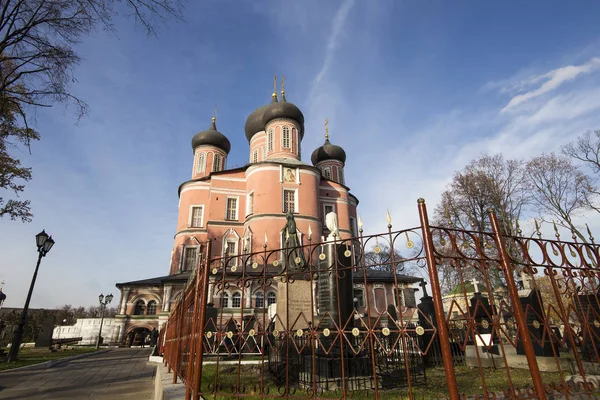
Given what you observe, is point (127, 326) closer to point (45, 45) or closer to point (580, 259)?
point (45, 45)

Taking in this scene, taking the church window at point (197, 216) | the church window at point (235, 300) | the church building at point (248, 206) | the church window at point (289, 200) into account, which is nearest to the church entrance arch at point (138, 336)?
the church building at point (248, 206)

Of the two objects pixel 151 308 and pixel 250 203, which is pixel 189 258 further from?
pixel 250 203

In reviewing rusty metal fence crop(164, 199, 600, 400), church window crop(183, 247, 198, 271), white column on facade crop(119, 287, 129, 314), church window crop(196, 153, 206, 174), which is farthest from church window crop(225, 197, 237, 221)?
rusty metal fence crop(164, 199, 600, 400)

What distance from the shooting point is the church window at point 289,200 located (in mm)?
26859

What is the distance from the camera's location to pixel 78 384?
6.84m

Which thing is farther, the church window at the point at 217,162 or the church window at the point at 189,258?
the church window at the point at 217,162

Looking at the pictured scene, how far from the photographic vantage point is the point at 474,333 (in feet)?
9.41

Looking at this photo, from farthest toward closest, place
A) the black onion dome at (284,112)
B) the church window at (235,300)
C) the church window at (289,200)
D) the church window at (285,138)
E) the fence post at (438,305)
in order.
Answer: the black onion dome at (284,112)
the church window at (285,138)
the church window at (289,200)
the church window at (235,300)
the fence post at (438,305)

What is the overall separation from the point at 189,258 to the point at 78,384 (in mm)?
20932

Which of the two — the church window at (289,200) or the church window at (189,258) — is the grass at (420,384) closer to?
the church window at (289,200)

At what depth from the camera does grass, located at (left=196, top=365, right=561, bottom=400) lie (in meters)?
4.99

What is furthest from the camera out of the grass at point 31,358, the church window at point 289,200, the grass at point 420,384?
the church window at point 289,200

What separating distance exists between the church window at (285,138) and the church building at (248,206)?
9 centimetres

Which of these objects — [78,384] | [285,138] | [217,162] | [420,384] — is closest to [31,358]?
[78,384]
